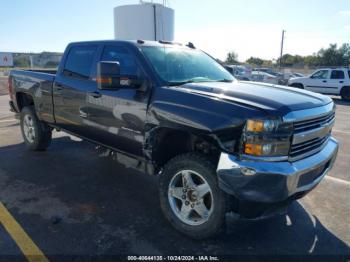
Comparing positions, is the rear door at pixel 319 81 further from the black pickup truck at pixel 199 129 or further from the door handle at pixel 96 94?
the door handle at pixel 96 94

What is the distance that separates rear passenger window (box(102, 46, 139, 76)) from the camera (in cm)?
382

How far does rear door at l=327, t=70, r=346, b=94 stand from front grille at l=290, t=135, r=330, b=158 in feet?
52.9

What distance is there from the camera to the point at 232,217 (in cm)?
291

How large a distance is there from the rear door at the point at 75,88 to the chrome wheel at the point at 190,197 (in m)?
1.80

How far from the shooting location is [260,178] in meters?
2.70

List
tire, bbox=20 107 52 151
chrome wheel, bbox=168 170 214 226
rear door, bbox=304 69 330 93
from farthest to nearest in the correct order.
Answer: rear door, bbox=304 69 330 93 < tire, bbox=20 107 52 151 < chrome wheel, bbox=168 170 214 226

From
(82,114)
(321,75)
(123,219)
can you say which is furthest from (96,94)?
(321,75)

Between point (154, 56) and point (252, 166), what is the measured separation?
1.86 meters

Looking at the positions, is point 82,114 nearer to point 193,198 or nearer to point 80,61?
point 80,61

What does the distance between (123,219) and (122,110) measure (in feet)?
4.10

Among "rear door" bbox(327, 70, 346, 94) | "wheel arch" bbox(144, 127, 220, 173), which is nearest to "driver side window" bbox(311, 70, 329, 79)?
"rear door" bbox(327, 70, 346, 94)

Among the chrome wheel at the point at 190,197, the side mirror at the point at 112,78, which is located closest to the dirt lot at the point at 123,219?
the chrome wheel at the point at 190,197

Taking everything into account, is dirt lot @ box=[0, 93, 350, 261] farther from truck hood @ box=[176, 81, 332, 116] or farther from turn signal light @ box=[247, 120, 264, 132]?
truck hood @ box=[176, 81, 332, 116]

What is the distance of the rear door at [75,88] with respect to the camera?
450 cm
